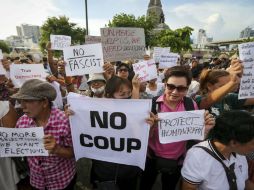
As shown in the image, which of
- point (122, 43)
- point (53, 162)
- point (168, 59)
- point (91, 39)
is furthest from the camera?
point (168, 59)

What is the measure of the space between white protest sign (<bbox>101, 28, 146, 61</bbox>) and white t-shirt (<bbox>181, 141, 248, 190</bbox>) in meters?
3.30

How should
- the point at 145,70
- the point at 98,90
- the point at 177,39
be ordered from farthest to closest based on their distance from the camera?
the point at 177,39 → the point at 145,70 → the point at 98,90

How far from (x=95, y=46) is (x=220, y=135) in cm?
257

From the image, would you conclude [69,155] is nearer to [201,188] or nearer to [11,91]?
[201,188]

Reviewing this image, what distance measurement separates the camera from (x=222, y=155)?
189 centimetres

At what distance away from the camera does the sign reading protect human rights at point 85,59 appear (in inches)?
150

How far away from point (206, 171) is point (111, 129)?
34.8 inches

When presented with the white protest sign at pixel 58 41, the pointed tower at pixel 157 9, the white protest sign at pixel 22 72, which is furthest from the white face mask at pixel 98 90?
the pointed tower at pixel 157 9

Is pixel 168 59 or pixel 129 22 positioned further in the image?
pixel 129 22

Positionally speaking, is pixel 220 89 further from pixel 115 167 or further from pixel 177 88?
pixel 115 167

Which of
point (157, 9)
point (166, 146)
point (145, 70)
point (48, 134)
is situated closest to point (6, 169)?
point (48, 134)

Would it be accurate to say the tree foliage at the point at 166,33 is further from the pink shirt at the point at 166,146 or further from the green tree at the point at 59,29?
the pink shirt at the point at 166,146

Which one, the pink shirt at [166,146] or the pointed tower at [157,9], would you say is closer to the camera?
the pink shirt at [166,146]

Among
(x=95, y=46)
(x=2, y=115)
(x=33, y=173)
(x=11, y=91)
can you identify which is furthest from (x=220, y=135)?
(x=11, y=91)
